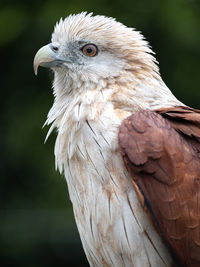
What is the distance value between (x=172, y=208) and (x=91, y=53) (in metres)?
1.63

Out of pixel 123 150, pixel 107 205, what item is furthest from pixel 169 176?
pixel 107 205

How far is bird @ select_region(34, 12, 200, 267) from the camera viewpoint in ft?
12.9

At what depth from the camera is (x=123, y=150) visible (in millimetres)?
4016

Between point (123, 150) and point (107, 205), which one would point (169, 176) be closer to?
point (123, 150)

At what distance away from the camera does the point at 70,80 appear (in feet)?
15.6

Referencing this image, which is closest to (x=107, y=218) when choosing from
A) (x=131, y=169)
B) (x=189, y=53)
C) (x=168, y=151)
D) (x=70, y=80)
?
(x=131, y=169)

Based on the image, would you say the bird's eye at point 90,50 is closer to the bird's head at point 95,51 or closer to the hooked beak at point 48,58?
the bird's head at point 95,51

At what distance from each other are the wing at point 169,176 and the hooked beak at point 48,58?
3.58ft

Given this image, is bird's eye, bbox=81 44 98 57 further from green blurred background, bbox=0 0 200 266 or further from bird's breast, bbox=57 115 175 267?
green blurred background, bbox=0 0 200 266

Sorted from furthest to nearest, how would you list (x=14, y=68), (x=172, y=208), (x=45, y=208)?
(x=14, y=68) → (x=45, y=208) → (x=172, y=208)

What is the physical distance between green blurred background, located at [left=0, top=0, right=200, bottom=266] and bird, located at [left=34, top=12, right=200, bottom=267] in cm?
263

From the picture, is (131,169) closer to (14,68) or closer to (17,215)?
(17,215)

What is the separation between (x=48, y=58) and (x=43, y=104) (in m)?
2.84

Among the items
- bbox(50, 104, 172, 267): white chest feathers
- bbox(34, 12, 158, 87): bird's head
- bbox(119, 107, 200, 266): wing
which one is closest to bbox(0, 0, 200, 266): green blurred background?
bbox(34, 12, 158, 87): bird's head
